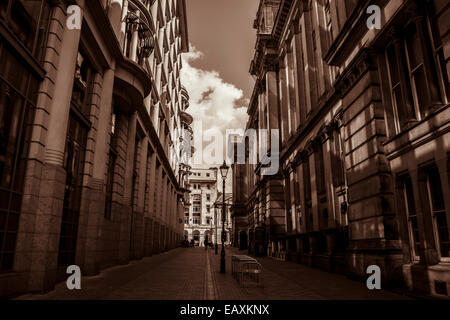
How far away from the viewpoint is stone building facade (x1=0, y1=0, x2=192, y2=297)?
27.8ft

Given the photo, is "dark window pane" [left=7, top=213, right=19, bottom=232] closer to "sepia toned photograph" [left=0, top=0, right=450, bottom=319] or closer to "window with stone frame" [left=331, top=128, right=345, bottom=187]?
"sepia toned photograph" [left=0, top=0, right=450, bottom=319]

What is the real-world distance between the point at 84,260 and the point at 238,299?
24.4 ft

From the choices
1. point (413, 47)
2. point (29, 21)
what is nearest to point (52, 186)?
point (29, 21)

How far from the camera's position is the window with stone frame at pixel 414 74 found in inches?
377

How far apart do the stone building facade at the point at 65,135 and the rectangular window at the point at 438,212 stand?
11260 millimetres

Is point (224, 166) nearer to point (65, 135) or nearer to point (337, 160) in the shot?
point (337, 160)

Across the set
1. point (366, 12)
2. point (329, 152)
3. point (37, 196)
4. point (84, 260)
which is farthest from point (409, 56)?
point (84, 260)

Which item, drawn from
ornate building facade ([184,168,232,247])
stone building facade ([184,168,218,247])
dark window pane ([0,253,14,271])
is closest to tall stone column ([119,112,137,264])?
dark window pane ([0,253,14,271])

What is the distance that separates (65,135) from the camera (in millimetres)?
10219

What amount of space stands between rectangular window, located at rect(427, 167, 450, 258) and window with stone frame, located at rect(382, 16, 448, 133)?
1.86 m

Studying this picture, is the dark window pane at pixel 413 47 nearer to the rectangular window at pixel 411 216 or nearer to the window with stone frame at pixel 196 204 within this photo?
the rectangular window at pixel 411 216

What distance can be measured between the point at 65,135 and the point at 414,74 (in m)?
11.5
